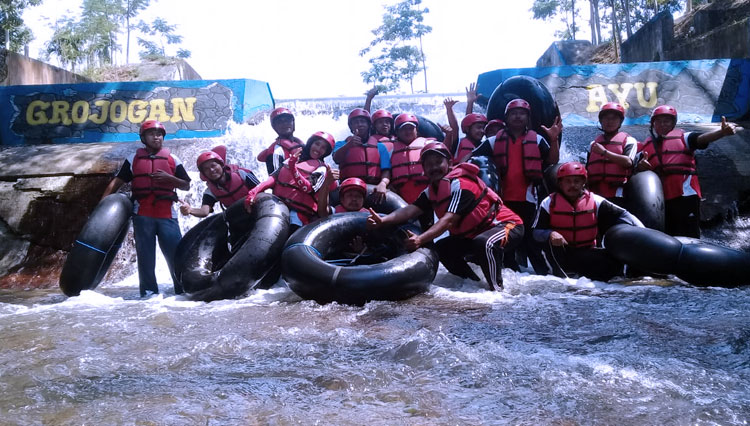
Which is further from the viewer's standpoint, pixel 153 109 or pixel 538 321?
pixel 153 109

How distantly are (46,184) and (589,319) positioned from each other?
7.48m

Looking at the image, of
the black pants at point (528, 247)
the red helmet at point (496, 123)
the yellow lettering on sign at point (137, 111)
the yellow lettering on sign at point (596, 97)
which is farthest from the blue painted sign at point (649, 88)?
the yellow lettering on sign at point (137, 111)

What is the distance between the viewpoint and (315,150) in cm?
596

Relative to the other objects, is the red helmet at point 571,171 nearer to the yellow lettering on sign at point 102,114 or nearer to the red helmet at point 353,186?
the red helmet at point 353,186

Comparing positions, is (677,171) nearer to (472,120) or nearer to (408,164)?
(472,120)

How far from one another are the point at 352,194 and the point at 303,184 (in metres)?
0.51

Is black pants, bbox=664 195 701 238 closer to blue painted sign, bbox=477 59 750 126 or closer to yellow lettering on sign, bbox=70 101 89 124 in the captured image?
blue painted sign, bbox=477 59 750 126

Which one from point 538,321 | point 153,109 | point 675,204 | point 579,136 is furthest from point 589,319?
point 153,109

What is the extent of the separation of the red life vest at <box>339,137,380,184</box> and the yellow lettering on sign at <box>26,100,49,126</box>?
26.7 ft

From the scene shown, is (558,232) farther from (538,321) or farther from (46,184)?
(46,184)

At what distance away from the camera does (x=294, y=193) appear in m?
5.84

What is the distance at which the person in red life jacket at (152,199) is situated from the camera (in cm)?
580

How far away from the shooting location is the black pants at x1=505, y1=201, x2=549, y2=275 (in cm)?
557

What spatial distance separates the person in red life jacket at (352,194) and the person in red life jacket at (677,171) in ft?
9.13
